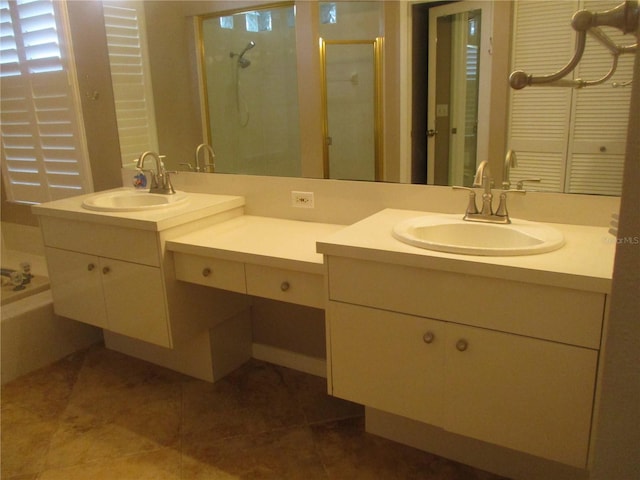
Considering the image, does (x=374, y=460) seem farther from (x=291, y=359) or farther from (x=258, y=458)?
(x=291, y=359)

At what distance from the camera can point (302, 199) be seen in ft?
7.24

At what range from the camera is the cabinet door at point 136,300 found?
2053mm

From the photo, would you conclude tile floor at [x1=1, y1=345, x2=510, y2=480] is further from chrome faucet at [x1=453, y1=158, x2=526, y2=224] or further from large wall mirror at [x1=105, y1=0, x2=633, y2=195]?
large wall mirror at [x1=105, y1=0, x2=633, y2=195]

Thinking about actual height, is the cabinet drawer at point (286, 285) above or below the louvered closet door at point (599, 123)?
below

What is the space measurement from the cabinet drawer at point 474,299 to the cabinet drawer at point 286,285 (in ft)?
0.48

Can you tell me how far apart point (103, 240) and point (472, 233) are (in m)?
1.44

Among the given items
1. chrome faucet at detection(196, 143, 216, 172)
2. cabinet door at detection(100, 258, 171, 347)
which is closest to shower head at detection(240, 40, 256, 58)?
chrome faucet at detection(196, 143, 216, 172)

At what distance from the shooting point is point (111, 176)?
9.29ft

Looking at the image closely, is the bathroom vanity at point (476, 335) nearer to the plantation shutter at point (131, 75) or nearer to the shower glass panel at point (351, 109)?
the shower glass panel at point (351, 109)

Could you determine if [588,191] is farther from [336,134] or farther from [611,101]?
[336,134]

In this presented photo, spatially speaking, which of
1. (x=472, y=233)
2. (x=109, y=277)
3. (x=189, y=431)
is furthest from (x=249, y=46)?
(x=189, y=431)

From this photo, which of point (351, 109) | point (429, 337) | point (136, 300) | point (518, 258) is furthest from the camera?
point (136, 300)

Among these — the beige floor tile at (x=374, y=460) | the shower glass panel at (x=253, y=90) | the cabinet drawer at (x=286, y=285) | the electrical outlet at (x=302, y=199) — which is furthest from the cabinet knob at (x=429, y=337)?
the shower glass panel at (x=253, y=90)

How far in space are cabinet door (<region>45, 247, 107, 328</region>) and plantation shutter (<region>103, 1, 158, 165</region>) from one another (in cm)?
68
